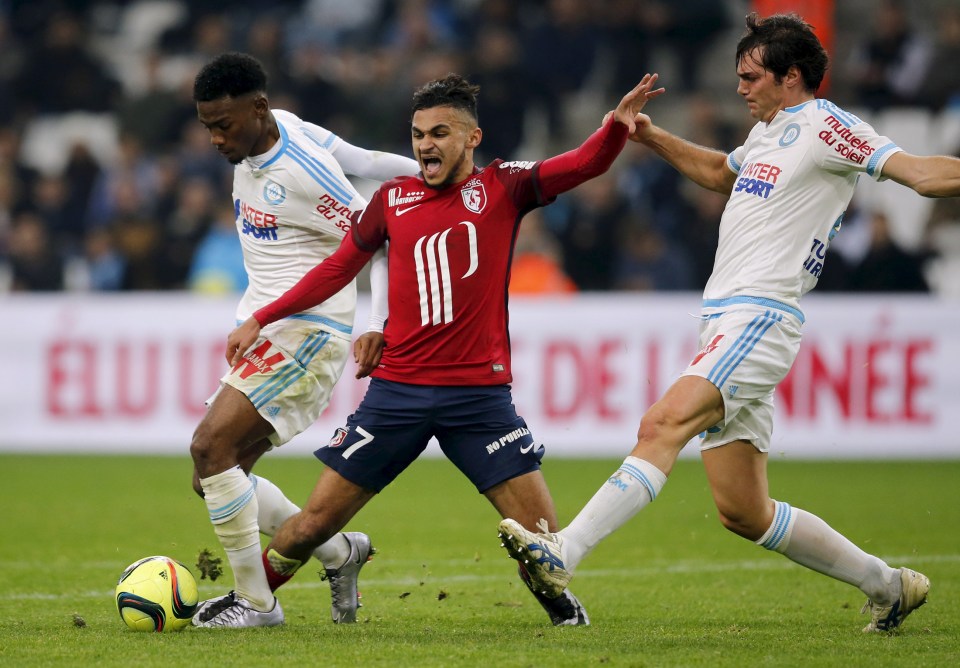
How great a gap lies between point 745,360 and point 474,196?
1302 mm

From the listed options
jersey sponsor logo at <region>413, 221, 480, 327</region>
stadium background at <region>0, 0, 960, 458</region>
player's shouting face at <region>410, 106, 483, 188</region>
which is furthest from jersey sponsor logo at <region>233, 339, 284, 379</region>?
stadium background at <region>0, 0, 960, 458</region>

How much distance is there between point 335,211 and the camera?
21.2ft

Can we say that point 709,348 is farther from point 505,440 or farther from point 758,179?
point 505,440

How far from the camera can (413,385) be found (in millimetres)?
5758

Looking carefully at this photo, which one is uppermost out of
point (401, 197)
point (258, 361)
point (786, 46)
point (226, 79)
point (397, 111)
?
point (397, 111)

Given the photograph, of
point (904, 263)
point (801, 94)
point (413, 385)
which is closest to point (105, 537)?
point (413, 385)

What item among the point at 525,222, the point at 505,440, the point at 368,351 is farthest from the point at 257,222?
the point at 525,222

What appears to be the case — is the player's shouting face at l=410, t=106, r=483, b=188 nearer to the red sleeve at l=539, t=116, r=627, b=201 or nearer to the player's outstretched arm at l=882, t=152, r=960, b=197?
the red sleeve at l=539, t=116, r=627, b=201

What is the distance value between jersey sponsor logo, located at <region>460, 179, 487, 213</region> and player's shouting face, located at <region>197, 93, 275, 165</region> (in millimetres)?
1104

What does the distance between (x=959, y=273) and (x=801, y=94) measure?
10019mm

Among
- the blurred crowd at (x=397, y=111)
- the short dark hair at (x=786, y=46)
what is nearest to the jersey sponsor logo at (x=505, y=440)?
the short dark hair at (x=786, y=46)

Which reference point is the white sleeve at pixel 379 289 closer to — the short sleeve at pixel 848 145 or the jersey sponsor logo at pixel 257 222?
the jersey sponsor logo at pixel 257 222

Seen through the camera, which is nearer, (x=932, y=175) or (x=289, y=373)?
(x=932, y=175)

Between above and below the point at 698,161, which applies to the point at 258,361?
below
